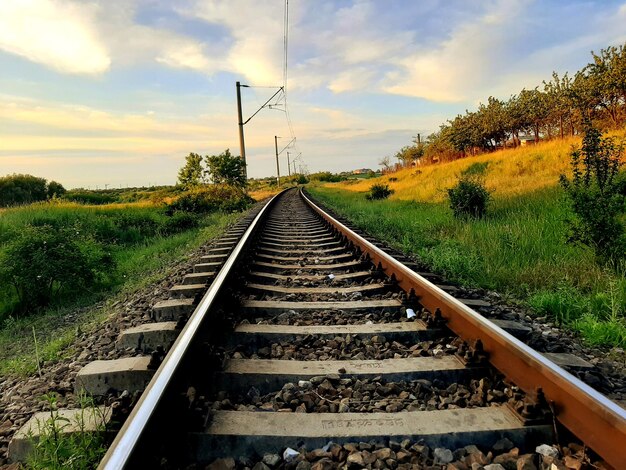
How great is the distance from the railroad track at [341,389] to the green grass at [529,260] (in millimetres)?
978

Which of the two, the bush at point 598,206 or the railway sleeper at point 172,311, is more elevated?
the bush at point 598,206

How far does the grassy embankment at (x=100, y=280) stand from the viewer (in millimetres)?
4477

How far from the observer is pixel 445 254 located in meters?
5.57

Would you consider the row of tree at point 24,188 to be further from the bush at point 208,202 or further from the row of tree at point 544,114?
the row of tree at point 544,114

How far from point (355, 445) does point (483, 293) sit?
295 cm

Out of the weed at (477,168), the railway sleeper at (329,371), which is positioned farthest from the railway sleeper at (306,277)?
the weed at (477,168)

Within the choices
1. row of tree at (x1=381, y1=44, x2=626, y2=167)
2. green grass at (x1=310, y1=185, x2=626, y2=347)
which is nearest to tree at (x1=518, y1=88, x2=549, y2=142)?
row of tree at (x1=381, y1=44, x2=626, y2=167)

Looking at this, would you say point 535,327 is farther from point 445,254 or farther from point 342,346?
point 445,254

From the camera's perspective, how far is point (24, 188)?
4309 cm

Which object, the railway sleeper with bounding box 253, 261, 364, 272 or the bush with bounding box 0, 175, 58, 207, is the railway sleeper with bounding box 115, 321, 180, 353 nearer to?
the railway sleeper with bounding box 253, 261, 364, 272

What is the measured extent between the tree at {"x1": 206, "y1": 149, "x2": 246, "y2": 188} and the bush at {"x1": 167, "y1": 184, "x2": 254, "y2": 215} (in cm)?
432

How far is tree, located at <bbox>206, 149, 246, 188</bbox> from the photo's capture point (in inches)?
945

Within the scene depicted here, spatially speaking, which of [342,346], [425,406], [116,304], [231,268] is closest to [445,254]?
[231,268]

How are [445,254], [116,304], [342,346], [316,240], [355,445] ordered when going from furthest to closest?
[316,240] → [445,254] → [116,304] → [342,346] → [355,445]
